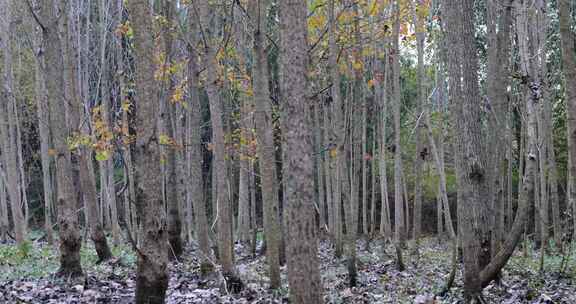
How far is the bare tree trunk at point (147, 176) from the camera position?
222 inches

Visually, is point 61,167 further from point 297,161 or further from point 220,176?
point 297,161

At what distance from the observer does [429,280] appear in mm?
10273

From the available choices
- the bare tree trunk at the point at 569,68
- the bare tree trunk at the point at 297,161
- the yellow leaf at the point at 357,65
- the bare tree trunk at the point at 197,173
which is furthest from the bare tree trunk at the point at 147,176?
the yellow leaf at the point at 357,65

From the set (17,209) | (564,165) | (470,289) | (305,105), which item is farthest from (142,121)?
(564,165)

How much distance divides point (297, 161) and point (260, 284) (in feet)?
16.1

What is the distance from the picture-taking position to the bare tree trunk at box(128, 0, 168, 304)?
18.5ft

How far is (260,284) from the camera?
30.7 feet

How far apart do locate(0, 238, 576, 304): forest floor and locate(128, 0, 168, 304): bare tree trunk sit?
1.67 meters

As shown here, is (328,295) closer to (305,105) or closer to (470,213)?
(470,213)

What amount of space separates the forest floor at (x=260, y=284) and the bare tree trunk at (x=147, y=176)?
1.67 m

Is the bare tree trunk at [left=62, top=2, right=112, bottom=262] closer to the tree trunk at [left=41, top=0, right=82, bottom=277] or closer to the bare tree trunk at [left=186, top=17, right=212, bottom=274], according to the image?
the tree trunk at [left=41, top=0, right=82, bottom=277]

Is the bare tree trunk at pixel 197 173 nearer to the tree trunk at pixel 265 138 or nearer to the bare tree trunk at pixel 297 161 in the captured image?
the tree trunk at pixel 265 138

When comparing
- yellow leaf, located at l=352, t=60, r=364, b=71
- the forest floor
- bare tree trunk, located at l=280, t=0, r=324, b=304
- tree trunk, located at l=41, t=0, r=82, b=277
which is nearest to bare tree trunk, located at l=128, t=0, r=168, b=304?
bare tree trunk, located at l=280, t=0, r=324, b=304

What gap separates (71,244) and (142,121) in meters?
3.60
